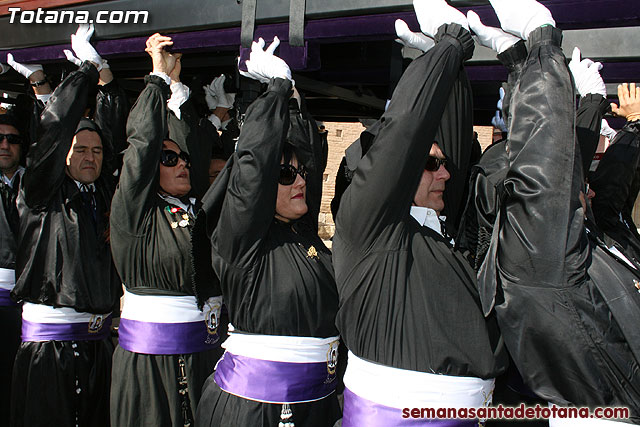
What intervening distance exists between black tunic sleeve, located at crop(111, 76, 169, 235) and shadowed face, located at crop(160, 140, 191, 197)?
0.14 m

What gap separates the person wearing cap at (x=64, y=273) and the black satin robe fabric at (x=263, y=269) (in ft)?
3.78

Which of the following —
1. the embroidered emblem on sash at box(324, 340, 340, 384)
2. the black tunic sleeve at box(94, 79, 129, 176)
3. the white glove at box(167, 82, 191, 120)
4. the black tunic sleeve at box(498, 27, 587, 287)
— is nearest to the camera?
the black tunic sleeve at box(498, 27, 587, 287)

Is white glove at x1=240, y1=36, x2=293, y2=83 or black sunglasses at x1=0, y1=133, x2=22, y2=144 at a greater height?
white glove at x1=240, y1=36, x2=293, y2=83

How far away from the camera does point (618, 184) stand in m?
2.82

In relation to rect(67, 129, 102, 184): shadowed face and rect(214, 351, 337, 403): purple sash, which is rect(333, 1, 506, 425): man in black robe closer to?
rect(214, 351, 337, 403): purple sash

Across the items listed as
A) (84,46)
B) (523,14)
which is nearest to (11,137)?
(84,46)

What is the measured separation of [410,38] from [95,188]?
223 cm

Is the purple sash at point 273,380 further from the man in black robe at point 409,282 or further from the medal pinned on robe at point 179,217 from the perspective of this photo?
the medal pinned on robe at point 179,217

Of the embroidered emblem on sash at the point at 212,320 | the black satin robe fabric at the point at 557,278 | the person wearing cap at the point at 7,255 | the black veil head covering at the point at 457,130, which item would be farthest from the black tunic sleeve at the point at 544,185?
the person wearing cap at the point at 7,255

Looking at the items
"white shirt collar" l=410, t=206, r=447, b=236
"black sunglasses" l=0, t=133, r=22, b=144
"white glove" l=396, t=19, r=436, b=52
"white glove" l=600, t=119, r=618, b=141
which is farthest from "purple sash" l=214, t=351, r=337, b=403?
"black sunglasses" l=0, t=133, r=22, b=144

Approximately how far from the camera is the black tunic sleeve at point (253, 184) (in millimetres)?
2055

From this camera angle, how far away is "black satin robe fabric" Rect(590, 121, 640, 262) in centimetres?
275

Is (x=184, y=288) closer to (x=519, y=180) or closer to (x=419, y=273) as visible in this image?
(x=419, y=273)

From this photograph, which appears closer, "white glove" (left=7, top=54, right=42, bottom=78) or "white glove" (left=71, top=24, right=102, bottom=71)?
"white glove" (left=71, top=24, right=102, bottom=71)
